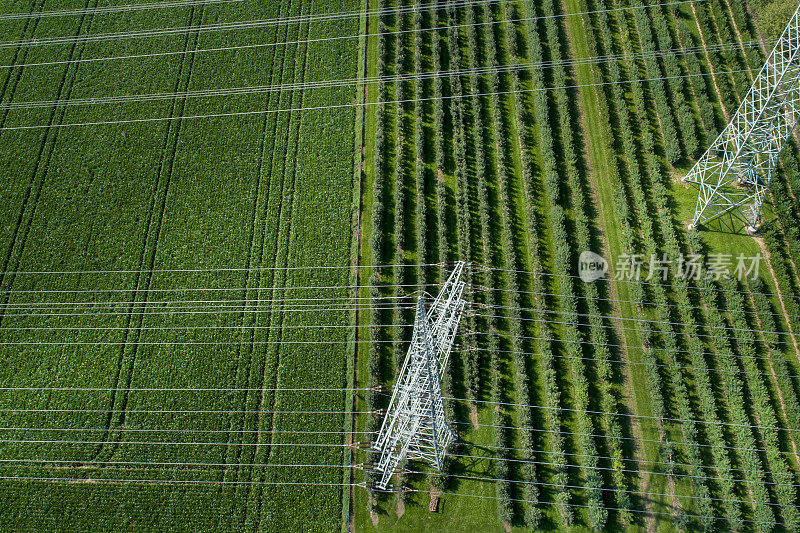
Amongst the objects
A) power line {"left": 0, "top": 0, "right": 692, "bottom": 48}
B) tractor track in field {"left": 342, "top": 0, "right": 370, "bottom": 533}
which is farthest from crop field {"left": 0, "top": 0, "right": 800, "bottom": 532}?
power line {"left": 0, "top": 0, "right": 692, "bottom": 48}

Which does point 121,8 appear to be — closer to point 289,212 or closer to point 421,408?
point 289,212

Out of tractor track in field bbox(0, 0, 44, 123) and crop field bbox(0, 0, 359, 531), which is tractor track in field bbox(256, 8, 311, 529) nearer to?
crop field bbox(0, 0, 359, 531)

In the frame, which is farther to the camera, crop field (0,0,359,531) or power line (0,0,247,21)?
power line (0,0,247,21)

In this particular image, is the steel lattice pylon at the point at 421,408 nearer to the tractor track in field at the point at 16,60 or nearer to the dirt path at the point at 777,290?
the dirt path at the point at 777,290

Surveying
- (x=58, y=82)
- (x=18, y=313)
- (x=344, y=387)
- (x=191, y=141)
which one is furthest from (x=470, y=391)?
(x=58, y=82)

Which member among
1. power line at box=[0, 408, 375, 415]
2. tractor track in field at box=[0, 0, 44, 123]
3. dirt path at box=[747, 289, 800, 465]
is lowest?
power line at box=[0, 408, 375, 415]

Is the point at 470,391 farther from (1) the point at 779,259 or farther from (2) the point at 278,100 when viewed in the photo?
(2) the point at 278,100
